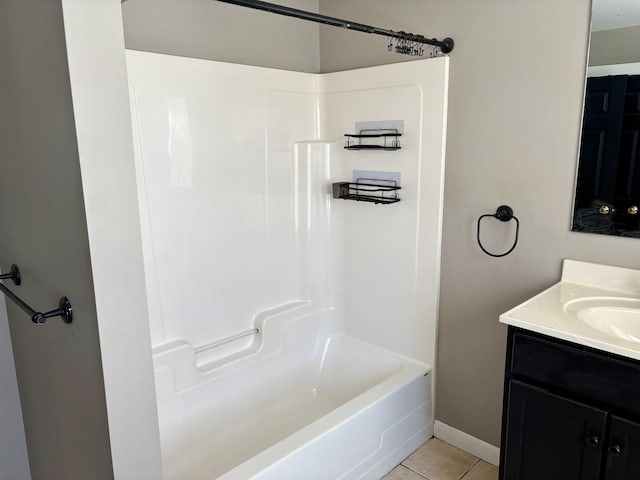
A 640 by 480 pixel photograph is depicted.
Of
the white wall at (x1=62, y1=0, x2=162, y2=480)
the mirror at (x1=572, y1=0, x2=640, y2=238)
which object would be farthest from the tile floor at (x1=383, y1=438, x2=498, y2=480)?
the white wall at (x1=62, y1=0, x2=162, y2=480)

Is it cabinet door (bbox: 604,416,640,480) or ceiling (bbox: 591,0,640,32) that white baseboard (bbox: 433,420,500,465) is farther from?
ceiling (bbox: 591,0,640,32)

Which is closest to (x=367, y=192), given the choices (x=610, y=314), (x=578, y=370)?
(x=610, y=314)

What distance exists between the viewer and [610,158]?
1.82 m

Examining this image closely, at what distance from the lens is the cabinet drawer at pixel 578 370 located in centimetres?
140

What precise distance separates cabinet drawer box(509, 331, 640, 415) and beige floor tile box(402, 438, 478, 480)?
88 cm

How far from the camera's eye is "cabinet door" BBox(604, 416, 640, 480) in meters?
1.40

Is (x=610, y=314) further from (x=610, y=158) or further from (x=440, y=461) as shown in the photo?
(x=440, y=461)

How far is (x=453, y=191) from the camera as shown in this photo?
2.28m

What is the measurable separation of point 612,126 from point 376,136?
1.01 metres

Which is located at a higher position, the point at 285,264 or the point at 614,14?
the point at 614,14

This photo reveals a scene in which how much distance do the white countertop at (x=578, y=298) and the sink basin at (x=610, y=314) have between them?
0.06ft

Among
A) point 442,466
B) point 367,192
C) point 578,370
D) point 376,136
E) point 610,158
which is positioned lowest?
point 442,466

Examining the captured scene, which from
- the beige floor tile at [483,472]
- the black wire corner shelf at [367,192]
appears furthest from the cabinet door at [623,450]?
the black wire corner shelf at [367,192]

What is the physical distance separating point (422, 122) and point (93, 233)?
5.33 feet
